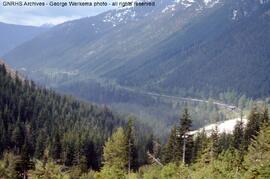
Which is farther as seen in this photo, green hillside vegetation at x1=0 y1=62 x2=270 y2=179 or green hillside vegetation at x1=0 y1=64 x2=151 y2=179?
green hillside vegetation at x1=0 y1=64 x2=151 y2=179

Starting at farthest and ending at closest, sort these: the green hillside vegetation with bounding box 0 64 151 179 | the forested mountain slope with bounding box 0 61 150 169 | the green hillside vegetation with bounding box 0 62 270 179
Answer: the forested mountain slope with bounding box 0 61 150 169
the green hillside vegetation with bounding box 0 64 151 179
the green hillside vegetation with bounding box 0 62 270 179

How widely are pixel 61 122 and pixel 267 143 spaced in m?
129

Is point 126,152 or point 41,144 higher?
point 126,152

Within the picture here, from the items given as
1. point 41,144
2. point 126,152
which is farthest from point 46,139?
point 126,152

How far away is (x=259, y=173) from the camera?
1848 inches

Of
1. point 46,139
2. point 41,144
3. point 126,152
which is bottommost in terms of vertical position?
point 41,144

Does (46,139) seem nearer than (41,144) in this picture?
No

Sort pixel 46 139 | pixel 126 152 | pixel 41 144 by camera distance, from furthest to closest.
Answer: pixel 46 139
pixel 41 144
pixel 126 152

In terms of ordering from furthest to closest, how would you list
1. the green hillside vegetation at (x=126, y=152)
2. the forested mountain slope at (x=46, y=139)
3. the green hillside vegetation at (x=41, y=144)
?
1. the forested mountain slope at (x=46, y=139)
2. the green hillside vegetation at (x=41, y=144)
3. the green hillside vegetation at (x=126, y=152)

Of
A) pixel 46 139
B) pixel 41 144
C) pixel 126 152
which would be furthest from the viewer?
pixel 46 139

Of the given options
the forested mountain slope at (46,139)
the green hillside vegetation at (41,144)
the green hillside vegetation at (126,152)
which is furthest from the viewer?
the forested mountain slope at (46,139)

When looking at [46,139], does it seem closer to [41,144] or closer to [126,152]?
[41,144]

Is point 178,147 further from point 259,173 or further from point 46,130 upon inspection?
point 46,130

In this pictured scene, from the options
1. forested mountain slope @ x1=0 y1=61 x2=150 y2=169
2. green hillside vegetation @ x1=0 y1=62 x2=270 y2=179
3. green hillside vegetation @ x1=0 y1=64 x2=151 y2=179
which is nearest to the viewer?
green hillside vegetation @ x1=0 y1=62 x2=270 y2=179
